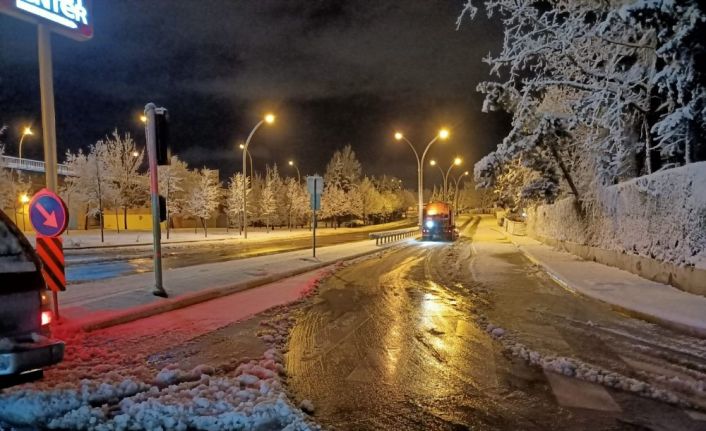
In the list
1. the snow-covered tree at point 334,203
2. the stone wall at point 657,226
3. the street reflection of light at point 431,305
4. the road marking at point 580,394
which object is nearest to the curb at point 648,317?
the stone wall at point 657,226

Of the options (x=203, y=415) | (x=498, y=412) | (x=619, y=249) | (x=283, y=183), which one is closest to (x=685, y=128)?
(x=619, y=249)

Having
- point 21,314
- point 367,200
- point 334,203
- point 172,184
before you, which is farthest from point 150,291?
point 367,200

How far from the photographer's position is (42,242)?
285 inches

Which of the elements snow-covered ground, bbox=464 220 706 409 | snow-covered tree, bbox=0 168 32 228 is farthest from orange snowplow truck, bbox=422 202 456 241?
snow-covered tree, bbox=0 168 32 228

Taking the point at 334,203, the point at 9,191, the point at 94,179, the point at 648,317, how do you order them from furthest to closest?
the point at 334,203, the point at 94,179, the point at 9,191, the point at 648,317

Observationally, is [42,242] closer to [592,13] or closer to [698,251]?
[698,251]

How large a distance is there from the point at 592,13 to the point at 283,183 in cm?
6659

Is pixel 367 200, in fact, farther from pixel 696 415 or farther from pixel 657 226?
pixel 696 415

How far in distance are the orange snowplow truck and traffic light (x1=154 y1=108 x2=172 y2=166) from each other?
28.0 m

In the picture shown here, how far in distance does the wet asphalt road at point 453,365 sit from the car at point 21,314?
2.34m

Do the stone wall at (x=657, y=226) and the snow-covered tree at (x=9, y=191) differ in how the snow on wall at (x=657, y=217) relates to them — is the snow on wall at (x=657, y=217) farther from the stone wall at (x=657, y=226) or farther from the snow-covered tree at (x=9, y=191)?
the snow-covered tree at (x=9, y=191)

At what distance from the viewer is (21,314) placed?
4.16 m

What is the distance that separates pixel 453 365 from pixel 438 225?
99.4ft

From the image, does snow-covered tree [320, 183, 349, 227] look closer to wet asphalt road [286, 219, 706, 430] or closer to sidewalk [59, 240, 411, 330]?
sidewalk [59, 240, 411, 330]
